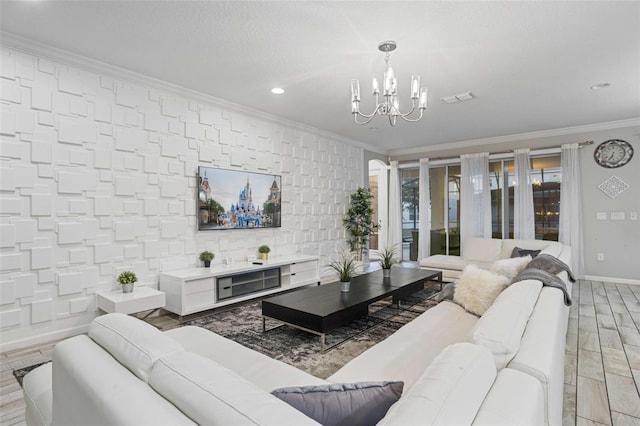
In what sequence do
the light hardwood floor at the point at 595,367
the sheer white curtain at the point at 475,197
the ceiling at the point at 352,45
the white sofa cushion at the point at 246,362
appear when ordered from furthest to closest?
1. the sheer white curtain at the point at 475,197
2. the ceiling at the point at 352,45
3. the light hardwood floor at the point at 595,367
4. the white sofa cushion at the point at 246,362

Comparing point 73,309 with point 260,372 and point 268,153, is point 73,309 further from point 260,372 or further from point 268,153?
point 268,153

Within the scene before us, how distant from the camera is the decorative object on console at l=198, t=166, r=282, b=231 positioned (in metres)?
4.16

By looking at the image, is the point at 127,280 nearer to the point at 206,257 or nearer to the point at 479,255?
the point at 206,257

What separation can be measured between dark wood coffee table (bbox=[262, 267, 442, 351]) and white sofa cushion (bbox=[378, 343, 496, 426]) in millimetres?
1720

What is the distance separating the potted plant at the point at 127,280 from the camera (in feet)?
10.7

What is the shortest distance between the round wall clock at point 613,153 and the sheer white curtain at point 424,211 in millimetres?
2816

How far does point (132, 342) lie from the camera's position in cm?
111

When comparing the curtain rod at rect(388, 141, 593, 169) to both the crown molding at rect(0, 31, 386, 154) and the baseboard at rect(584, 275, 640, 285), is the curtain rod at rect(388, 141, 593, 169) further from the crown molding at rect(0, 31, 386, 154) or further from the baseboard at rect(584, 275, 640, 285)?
the crown molding at rect(0, 31, 386, 154)

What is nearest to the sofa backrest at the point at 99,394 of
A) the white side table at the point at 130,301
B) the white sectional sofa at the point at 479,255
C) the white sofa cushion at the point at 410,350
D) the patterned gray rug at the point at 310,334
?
the white sofa cushion at the point at 410,350

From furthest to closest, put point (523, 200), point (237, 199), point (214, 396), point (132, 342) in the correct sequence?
point (523, 200)
point (237, 199)
point (132, 342)
point (214, 396)

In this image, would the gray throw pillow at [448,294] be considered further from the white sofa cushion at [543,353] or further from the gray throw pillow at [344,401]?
A: the gray throw pillow at [344,401]

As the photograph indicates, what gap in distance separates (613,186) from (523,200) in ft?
4.10

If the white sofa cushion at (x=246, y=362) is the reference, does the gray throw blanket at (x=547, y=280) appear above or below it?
above

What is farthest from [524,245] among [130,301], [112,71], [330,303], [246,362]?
[112,71]
